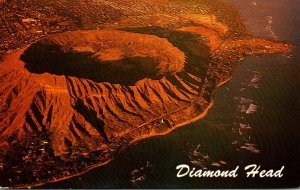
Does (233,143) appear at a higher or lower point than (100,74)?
lower

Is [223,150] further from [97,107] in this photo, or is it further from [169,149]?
[97,107]

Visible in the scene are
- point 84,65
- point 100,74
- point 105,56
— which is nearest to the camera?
point 100,74

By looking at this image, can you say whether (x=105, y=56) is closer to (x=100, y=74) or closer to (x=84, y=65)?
(x=84, y=65)

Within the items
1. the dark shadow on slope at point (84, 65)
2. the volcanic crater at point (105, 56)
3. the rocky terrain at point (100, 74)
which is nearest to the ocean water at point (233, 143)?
the rocky terrain at point (100, 74)

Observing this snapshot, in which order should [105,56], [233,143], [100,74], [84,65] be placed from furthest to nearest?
[105,56]
[84,65]
[100,74]
[233,143]

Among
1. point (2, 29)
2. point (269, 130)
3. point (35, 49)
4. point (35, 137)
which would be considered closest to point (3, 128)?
point (35, 137)

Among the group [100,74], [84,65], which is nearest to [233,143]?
[100,74]

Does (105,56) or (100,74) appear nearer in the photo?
(100,74)

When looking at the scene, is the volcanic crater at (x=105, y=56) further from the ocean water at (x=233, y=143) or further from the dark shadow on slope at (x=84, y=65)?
the ocean water at (x=233, y=143)
